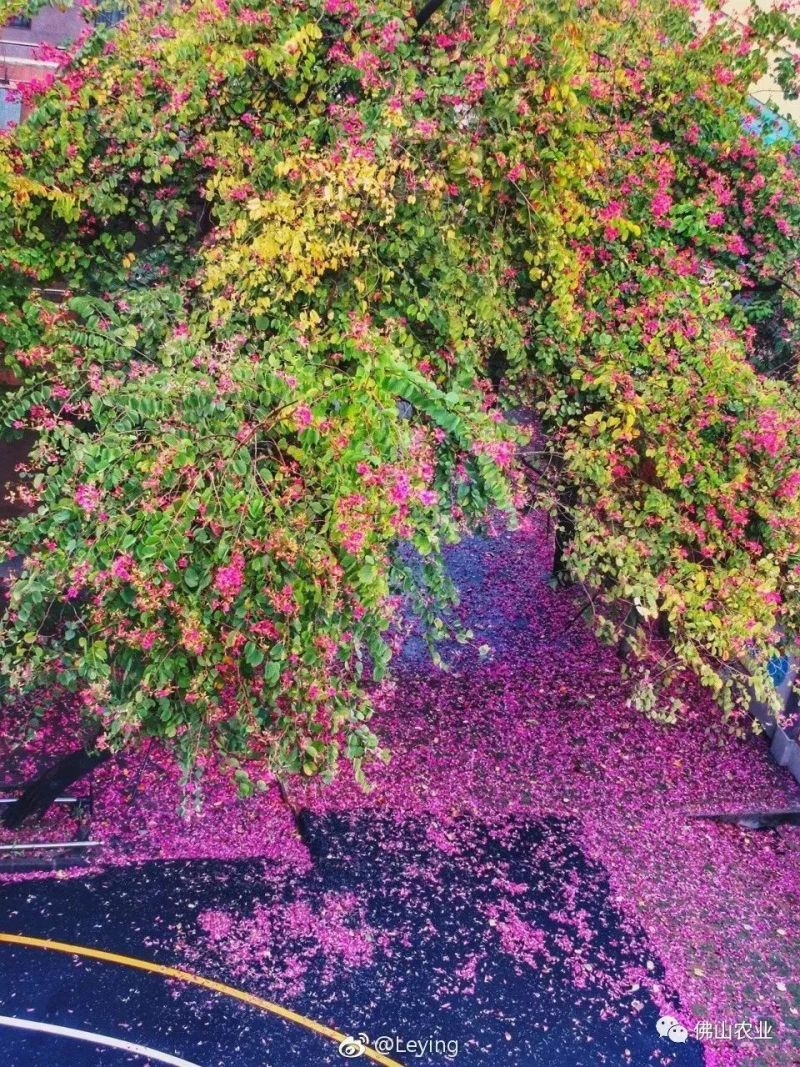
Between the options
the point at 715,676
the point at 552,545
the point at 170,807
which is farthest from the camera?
the point at 552,545

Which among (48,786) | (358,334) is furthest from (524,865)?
(358,334)

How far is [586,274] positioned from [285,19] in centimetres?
380

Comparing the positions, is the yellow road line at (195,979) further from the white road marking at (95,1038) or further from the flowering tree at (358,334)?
the flowering tree at (358,334)

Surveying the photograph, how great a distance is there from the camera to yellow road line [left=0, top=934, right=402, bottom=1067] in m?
6.99

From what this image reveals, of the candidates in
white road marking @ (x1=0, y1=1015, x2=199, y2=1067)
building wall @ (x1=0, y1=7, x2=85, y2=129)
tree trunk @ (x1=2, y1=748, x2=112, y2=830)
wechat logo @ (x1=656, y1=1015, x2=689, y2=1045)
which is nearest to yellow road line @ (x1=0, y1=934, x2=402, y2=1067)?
white road marking @ (x1=0, y1=1015, x2=199, y2=1067)

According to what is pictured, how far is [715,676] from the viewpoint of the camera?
24.7 feet

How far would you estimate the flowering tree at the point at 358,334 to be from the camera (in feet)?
18.6

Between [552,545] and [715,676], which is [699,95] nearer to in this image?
[715,676]

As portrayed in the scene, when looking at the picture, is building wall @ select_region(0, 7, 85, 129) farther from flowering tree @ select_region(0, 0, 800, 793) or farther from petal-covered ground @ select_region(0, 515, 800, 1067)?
petal-covered ground @ select_region(0, 515, 800, 1067)

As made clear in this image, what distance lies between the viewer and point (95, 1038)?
22.2 ft

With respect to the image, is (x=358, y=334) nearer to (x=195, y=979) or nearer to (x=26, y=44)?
(x=195, y=979)

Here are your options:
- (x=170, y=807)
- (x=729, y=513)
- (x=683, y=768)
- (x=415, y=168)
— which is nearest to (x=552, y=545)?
(x=683, y=768)

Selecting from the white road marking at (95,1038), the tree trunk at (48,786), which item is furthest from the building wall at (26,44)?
the white road marking at (95,1038)

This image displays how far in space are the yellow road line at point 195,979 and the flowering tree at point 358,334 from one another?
218 centimetres
